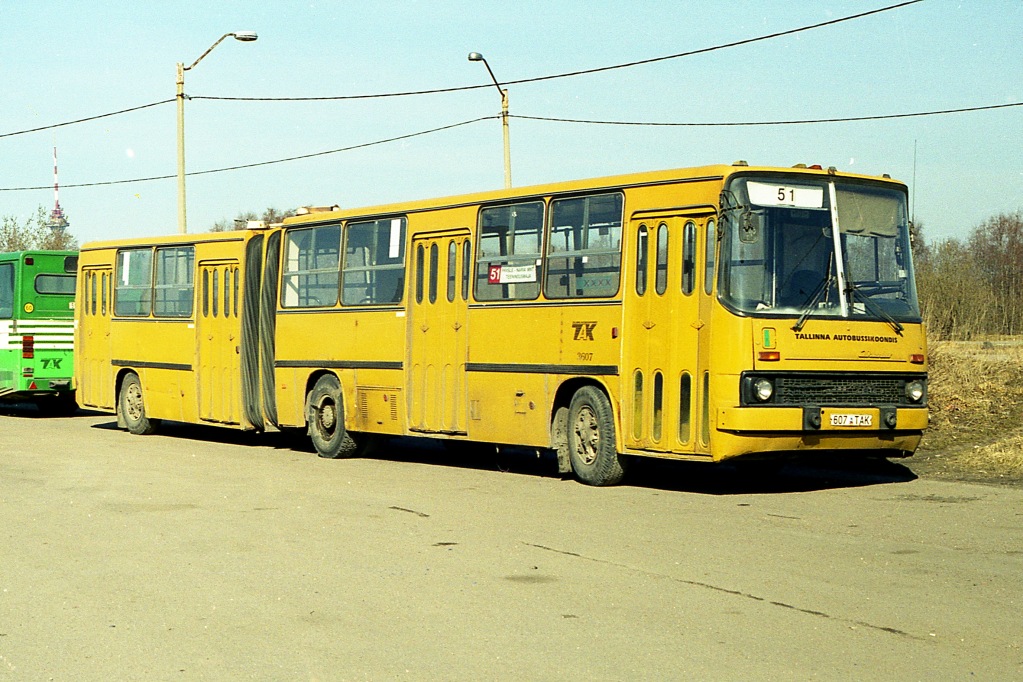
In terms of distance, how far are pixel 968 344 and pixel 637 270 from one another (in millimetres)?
8939

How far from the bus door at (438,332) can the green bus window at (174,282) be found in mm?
5660

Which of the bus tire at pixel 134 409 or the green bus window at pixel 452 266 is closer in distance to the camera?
the green bus window at pixel 452 266

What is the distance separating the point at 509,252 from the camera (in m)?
16.1

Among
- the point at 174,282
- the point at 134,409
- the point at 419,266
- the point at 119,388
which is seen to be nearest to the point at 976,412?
the point at 419,266

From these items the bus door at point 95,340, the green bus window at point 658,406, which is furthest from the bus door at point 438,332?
the bus door at point 95,340

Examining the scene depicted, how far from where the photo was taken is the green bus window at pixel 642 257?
561 inches

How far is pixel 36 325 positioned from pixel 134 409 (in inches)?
229

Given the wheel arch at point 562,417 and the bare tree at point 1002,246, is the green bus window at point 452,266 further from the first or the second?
the bare tree at point 1002,246

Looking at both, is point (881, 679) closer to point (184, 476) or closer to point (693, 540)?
point (693, 540)

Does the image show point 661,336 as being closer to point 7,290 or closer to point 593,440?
point 593,440

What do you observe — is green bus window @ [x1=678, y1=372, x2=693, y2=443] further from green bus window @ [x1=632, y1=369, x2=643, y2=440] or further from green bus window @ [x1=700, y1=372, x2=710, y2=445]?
green bus window @ [x1=632, y1=369, x2=643, y2=440]

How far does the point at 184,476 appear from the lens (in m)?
15.9

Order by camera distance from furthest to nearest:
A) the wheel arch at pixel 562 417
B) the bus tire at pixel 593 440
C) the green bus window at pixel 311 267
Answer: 1. the green bus window at pixel 311 267
2. the wheel arch at pixel 562 417
3. the bus tire at pixel 593 440

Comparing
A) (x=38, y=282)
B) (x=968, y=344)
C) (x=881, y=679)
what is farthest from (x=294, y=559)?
(x=38, y=282)
